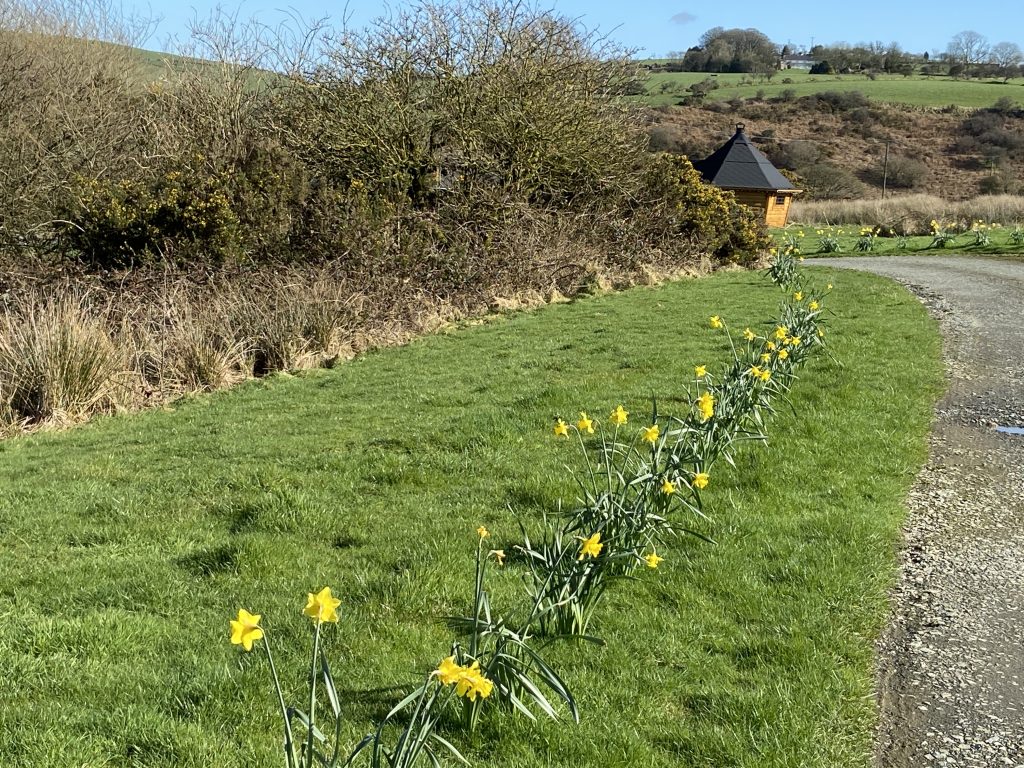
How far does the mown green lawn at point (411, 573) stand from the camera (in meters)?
2.89

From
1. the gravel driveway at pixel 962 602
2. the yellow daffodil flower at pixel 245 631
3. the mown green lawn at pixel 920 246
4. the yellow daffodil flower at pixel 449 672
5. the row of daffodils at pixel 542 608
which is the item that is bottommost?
the gravel driveway at pixel 962 602

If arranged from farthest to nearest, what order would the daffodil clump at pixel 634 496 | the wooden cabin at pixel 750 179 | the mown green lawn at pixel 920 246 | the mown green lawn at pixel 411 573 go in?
the wooden cabin at pixel 750 179 < the mown green lawn at pixel 920 246 < the daffodil clump at pixel 634 496 < the mown green lawn at pixel 411 573

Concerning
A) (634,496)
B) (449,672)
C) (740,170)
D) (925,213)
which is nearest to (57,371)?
(634,496)

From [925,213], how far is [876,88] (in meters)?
52.1

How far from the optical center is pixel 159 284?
37.2 ft

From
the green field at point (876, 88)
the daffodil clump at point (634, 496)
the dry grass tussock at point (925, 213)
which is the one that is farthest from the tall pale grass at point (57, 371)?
the green field at point (876, 88)

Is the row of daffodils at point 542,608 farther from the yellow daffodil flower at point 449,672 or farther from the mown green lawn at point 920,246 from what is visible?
the mown green lawn at point 920,246

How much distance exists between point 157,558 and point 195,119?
12.1 m

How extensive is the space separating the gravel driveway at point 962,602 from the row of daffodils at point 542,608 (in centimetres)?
112

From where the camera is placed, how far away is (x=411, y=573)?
13.3ft

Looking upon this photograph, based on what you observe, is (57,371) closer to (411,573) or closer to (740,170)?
(411,573)

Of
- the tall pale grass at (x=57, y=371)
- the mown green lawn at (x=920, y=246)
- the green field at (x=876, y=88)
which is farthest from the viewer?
the green field at (x=876, y=88)

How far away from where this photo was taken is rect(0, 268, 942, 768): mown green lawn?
9.48 feet

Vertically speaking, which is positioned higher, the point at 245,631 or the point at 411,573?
the point at 245,631
